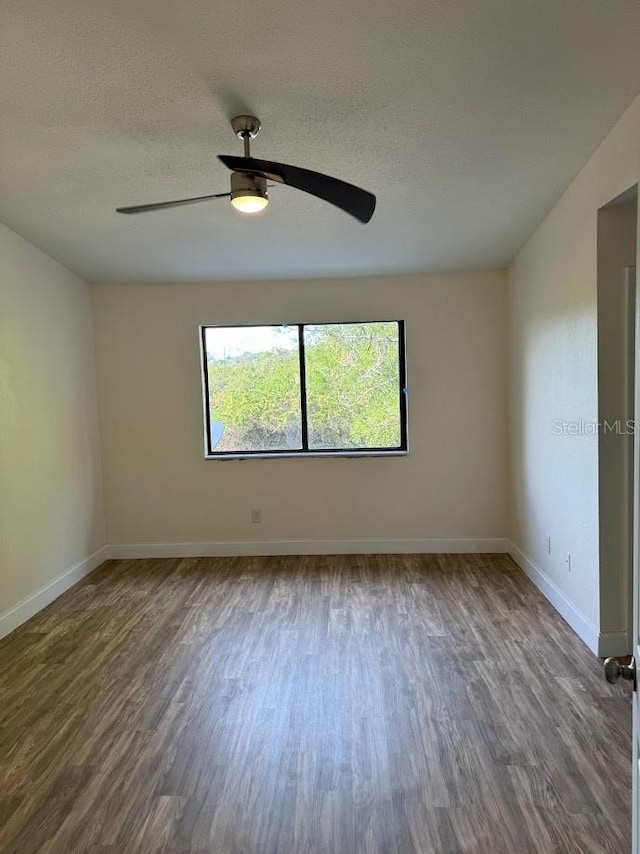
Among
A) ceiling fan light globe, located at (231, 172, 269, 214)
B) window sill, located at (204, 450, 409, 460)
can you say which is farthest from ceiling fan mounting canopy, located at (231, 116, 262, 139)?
window sill, located at (204, 450, 409, 460)

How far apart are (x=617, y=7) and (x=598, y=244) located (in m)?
1.11

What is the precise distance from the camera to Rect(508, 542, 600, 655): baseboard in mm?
2861

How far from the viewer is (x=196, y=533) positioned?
4738 mm

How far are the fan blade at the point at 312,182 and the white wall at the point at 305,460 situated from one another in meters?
2.39

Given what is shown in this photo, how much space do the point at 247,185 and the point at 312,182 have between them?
0.27 metres

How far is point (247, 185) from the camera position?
2.13 meters

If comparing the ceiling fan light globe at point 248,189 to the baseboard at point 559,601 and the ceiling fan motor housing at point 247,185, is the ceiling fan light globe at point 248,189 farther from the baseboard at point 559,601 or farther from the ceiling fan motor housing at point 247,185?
the baseboard at point 559,601

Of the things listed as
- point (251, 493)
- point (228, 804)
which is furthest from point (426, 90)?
point (251, 493)

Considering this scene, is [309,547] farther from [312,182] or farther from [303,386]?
[312,182]

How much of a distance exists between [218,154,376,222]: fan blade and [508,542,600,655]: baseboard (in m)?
2.40

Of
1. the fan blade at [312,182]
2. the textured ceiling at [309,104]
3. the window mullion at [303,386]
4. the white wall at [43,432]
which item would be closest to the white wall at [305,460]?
the window mullion at [303,386]

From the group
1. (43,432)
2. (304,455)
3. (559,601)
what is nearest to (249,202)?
(43,432)

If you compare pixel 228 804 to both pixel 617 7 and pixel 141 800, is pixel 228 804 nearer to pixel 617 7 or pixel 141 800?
pixel 141 800

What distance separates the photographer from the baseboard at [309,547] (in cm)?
458
